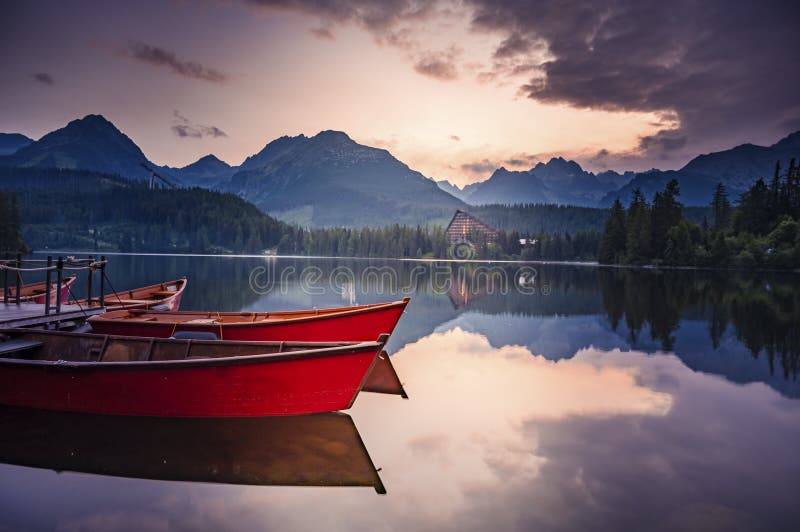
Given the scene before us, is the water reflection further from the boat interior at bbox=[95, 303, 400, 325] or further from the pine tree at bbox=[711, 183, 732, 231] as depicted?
the pine tree at bbox=[711, 183, 732, 231]

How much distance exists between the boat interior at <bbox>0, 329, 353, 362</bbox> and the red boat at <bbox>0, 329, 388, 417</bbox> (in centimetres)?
2

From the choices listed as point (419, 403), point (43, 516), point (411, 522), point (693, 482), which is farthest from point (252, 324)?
point (693, 482)

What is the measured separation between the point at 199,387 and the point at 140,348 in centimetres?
219

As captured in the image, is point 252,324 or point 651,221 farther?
point 651,221

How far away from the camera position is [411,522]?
26.4ft

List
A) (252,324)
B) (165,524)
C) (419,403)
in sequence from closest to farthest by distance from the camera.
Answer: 1. (165,524)
2. (419,403)
3. (252,324)

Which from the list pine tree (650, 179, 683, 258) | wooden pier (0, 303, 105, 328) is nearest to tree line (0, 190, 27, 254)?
wooden pier (0, 303, 105, 328)

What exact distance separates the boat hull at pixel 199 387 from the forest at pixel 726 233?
4335 inches

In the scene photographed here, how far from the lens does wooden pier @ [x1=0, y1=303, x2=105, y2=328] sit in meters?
14.8

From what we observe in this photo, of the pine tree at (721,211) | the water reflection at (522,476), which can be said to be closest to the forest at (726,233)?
the pine tree at (721,211)

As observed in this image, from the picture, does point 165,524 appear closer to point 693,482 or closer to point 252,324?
point 252,324

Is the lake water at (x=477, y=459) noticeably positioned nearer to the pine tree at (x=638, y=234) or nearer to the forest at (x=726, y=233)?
the forest at (x=726, y=233)

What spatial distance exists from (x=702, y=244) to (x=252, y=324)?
116 m

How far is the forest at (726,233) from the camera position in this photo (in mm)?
98062
